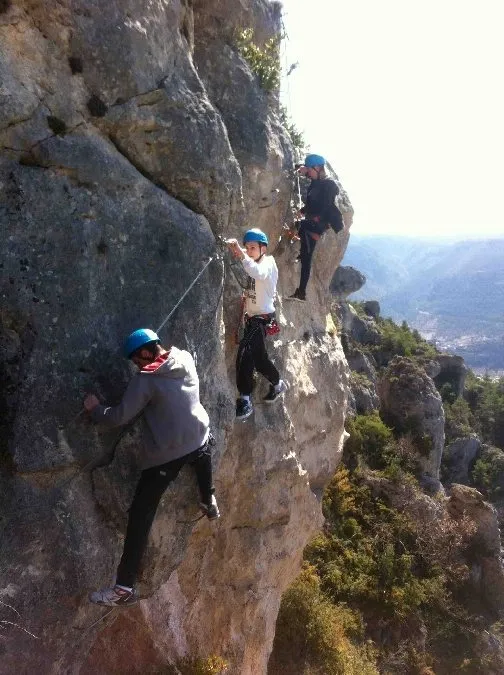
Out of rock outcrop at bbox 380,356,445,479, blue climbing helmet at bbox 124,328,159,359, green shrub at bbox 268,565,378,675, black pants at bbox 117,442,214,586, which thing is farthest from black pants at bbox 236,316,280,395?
rock outcrop at bbox 380,356,445,479

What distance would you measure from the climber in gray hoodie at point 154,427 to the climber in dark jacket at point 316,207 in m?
5.90

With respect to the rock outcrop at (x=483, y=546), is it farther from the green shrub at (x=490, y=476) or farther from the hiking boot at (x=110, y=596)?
the hiking boot at (x=110, y=596)

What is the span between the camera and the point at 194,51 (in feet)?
30.3

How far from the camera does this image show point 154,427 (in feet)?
19.9

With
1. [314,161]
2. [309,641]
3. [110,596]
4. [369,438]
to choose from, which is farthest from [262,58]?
[369,438]

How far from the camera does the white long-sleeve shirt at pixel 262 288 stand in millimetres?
7937

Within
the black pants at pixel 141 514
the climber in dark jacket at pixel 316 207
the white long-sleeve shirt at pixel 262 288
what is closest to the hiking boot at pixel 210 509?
the black pants at pixel 141 514

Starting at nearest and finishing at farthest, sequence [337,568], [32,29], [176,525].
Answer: [32,29]
[176,525]
[337,568]

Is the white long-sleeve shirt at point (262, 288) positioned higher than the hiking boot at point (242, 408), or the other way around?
the white long-sleeve shirt at point (262, 288)

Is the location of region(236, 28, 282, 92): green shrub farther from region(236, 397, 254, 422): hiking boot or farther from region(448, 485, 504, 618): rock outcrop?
region(448, 485, 504, 618): rock outcrop

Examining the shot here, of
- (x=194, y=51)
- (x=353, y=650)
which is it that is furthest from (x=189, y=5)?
→ (x=353, y=650)

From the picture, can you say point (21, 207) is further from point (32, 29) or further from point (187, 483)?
point (187, 483)

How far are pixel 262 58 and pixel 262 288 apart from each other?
5.03m

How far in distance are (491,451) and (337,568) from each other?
32043 mm
